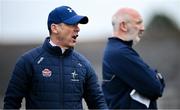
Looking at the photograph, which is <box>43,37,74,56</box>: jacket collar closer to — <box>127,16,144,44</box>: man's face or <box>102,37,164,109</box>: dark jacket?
<box>102,37,164,109</box>: dark jacket

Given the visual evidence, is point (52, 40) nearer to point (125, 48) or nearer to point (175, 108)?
point (125, 48)

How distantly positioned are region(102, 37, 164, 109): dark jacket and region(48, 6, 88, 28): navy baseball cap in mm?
1233

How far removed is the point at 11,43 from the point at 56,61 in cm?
1801

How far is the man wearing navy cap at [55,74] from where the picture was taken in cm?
680

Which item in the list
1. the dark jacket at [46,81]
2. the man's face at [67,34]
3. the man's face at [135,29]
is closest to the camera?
the dark jacket at [46,81]

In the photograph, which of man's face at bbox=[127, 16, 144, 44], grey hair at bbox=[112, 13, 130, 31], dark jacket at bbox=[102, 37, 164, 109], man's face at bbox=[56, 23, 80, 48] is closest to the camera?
man's face at bbox=[56, 23, 80, 48]

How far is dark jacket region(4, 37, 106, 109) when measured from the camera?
22.3ft

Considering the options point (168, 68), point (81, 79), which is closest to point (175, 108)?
point (168, 68)

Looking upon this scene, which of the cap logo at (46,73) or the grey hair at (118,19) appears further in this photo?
the grey hair at (118,19)

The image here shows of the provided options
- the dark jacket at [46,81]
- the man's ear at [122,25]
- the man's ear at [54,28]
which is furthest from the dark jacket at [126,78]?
the man's ear at [54,28]

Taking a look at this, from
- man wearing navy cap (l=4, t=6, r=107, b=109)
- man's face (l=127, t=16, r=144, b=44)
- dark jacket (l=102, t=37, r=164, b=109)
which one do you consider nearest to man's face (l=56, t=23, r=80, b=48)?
man wearing navy cap (l=4, t=6, r=107, b=109)

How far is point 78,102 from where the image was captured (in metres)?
6.93

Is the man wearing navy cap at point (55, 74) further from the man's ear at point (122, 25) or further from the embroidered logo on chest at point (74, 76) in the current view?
the man's ear at point (122, 25)

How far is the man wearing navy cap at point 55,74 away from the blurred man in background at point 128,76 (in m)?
1.07
